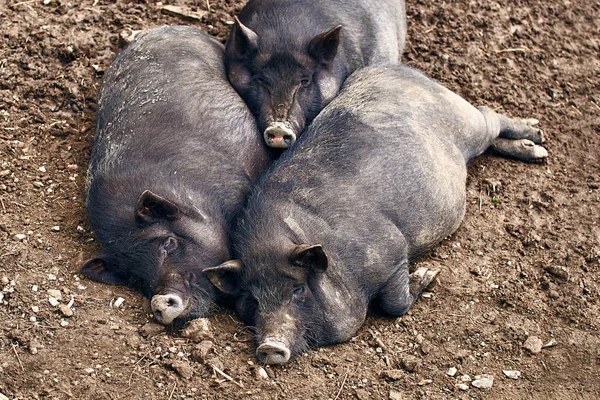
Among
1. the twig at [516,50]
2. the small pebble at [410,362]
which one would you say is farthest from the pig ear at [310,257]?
the twig at [516,50]

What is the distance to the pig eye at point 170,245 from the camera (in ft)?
19.3

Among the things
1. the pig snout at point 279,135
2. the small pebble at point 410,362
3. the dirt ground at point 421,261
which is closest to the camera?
the dirt ground at point 421,261

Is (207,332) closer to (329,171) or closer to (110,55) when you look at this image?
(329,171)

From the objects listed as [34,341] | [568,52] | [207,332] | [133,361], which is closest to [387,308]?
[207,332]

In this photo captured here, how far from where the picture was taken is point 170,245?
5.89m

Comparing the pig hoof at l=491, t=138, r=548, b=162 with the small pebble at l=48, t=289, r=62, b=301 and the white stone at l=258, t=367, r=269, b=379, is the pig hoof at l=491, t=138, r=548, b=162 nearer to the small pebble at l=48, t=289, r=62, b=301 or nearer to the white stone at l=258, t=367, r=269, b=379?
the white stone at l=258, t=367, r=269, b=379

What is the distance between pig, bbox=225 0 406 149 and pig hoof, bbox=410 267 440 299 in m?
1.37

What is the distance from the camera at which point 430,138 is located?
21.4ft

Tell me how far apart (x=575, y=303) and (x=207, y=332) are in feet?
8.71

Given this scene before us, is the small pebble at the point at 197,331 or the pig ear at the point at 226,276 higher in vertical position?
the pig ear at the point at 226,276

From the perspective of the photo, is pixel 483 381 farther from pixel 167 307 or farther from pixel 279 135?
pixel 279 135

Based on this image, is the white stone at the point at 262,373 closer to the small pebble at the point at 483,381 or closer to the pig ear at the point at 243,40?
the small pebble at the point at 483,381

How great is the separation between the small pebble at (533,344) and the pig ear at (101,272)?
2808mm

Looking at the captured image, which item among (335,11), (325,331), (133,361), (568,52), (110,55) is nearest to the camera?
(133,361)
